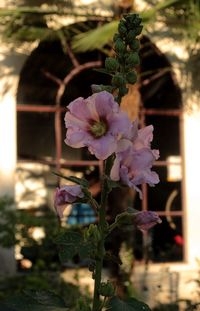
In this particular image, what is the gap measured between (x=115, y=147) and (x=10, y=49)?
18.5 ft

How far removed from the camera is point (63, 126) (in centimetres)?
643

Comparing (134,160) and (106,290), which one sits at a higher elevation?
(134,160)

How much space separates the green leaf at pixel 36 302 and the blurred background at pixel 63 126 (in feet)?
14.2

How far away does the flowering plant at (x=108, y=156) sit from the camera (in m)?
1.66

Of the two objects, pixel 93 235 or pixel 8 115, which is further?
pixel 8 115

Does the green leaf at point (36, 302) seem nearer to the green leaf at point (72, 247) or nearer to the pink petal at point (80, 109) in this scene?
the green leaf at point (72, 247)

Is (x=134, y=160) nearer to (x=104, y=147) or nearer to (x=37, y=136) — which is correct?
(x=104, y=147)

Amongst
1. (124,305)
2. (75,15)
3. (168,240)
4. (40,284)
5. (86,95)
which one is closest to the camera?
(124,305)

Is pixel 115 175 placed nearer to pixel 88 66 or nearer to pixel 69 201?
pixel 69 201

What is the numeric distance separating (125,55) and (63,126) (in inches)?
186

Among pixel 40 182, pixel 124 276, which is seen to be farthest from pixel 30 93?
pixel 124 276

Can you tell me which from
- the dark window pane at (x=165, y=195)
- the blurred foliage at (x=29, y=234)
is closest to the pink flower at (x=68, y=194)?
the blurred foliage at (x=29, y=234)

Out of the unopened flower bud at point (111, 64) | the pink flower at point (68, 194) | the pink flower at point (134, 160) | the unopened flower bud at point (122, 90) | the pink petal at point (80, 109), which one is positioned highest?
the unopened flower bud at point (111, 64)

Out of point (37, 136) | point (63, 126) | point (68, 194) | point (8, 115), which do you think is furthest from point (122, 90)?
point (37, 136)
